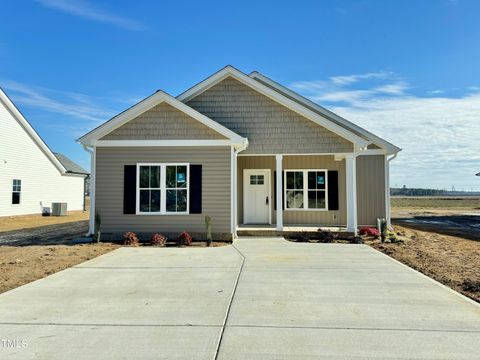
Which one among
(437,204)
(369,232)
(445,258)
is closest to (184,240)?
(369,232)

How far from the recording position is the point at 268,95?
42.1 feet

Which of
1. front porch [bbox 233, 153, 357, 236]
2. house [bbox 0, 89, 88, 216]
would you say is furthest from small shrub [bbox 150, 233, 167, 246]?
house [bbox 0, 89, 88, 216]

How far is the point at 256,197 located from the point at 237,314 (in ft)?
32.5

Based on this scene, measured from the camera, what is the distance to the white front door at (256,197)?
14.6m

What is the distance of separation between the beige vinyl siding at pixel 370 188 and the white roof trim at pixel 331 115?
64cm

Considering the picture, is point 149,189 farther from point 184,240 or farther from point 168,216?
point 184,240

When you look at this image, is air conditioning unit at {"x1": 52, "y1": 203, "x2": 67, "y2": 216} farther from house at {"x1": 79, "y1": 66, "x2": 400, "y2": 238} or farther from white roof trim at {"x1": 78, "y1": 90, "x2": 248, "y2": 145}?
white roof trim at {"x1": 78, "y1": 90, "x2": 248, "y2": 145}

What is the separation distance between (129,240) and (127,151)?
2.88 m

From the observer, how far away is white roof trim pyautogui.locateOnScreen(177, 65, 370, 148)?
1220 centimetres

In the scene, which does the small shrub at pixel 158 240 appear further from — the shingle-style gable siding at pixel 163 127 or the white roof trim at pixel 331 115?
the white roof trim at pixel 331 115

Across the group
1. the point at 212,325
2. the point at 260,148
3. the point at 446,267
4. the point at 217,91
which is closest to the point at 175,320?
the point at 212,325

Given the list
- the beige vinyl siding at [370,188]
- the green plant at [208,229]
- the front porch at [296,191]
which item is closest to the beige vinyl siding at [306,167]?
the front porch at [296,191]

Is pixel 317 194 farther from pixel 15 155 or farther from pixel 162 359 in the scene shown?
pixel 15 155

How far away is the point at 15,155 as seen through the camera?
70.1ft
